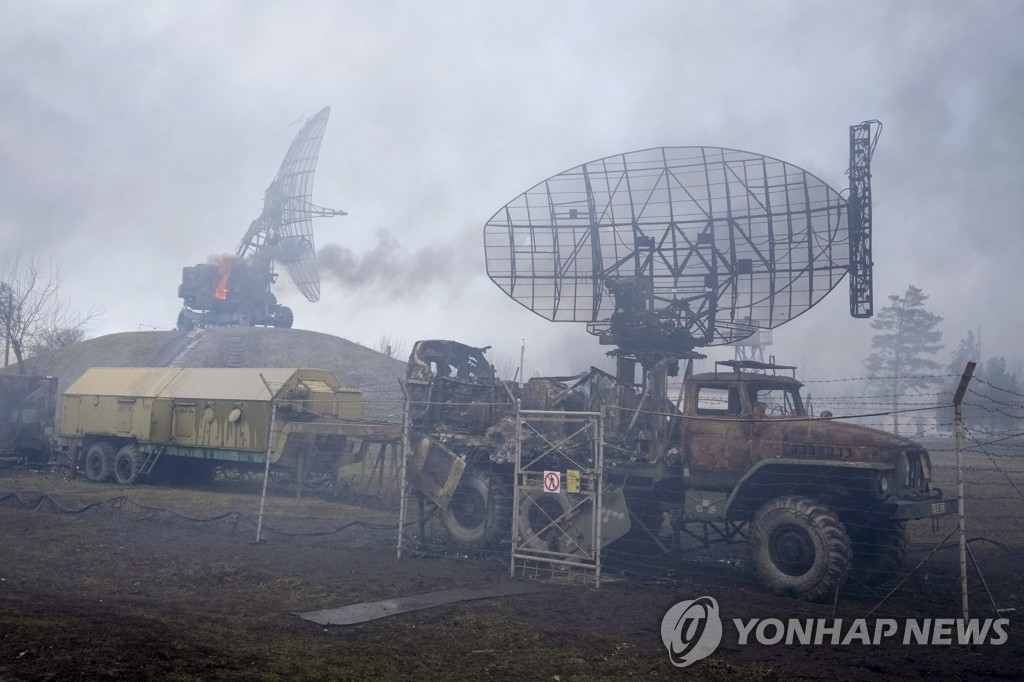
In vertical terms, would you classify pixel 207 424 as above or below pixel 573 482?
above

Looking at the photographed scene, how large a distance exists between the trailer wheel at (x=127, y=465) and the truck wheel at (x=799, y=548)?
66.2 feet

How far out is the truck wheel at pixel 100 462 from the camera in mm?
25859

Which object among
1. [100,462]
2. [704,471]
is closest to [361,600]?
[704,471]

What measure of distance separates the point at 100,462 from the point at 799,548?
74.7 ft

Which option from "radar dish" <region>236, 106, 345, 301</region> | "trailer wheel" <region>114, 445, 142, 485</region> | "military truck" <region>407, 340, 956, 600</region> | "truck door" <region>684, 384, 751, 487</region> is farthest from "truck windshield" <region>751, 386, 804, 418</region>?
"radar dish" <region>236, 106, 345, 301</region>

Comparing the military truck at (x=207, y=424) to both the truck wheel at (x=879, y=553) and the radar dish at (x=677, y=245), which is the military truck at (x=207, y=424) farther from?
the truck wheel at (x=879, y=553)

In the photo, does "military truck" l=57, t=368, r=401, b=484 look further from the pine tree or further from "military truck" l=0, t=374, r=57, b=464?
the pine tree

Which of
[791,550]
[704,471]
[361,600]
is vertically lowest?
[361,600]

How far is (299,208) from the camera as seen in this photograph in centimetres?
4981

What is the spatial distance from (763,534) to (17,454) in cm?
2764

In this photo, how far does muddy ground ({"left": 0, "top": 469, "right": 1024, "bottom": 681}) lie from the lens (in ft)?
25.2

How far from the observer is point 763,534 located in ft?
38.7

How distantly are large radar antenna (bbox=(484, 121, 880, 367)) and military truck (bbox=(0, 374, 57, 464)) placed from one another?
69.2 ft

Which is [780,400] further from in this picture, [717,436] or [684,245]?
[684,245]
